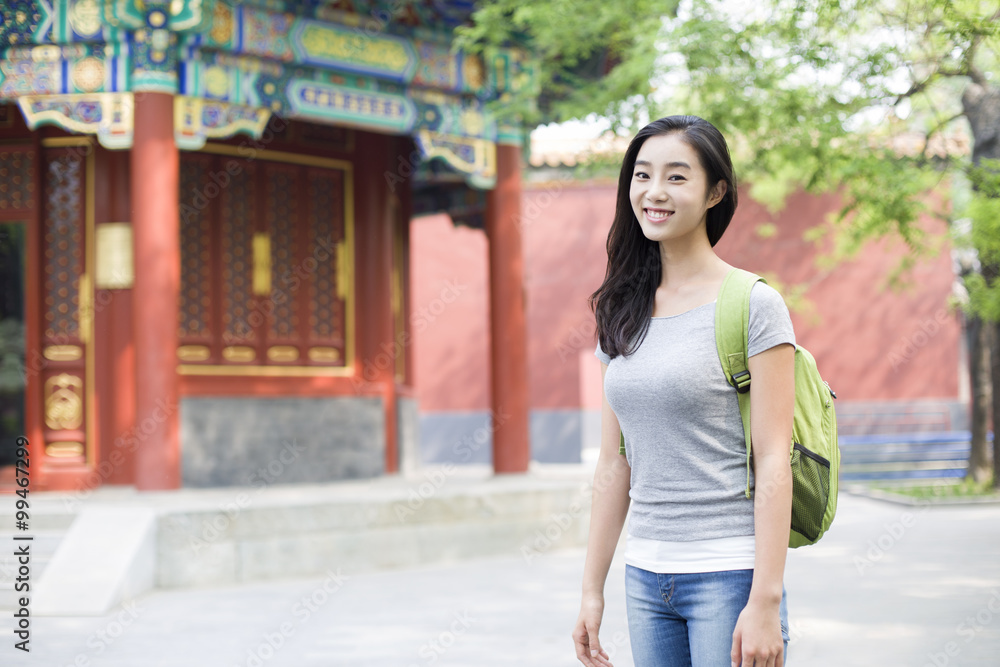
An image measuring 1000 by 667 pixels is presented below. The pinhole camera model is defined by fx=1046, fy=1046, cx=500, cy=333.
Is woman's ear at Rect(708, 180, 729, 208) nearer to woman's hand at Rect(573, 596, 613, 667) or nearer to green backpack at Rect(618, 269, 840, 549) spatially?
green backpack at Rect(618, 269, 840, 549)

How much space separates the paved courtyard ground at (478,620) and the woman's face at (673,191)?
3179 mm

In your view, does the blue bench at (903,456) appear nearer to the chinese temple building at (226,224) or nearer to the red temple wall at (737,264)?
the red temple wall at (737,264)

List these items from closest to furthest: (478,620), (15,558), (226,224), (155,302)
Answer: (478,620)
(15,558)
(155,302)
(226,224)

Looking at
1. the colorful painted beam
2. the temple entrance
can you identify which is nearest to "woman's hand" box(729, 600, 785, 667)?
the colorful painted beam

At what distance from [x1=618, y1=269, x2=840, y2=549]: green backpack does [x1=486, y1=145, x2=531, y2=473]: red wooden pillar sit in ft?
23.0

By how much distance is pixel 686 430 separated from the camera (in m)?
1.86

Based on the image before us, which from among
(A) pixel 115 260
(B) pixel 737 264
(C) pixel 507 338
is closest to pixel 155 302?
(A) pixel 115 260

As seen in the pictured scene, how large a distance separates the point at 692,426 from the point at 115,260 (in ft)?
24.2

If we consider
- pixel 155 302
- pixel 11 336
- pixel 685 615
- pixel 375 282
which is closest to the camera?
pixel 685 615

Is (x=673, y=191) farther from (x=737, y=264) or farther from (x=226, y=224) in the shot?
(x=737, y=264)

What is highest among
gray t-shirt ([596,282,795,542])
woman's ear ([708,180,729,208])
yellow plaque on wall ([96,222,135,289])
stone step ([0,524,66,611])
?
yellow plaque on wall ([96,222,135,289])

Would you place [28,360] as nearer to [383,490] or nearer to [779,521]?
[383,490]

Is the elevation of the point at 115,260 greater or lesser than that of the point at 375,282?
greater

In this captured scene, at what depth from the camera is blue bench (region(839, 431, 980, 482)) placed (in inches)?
586
